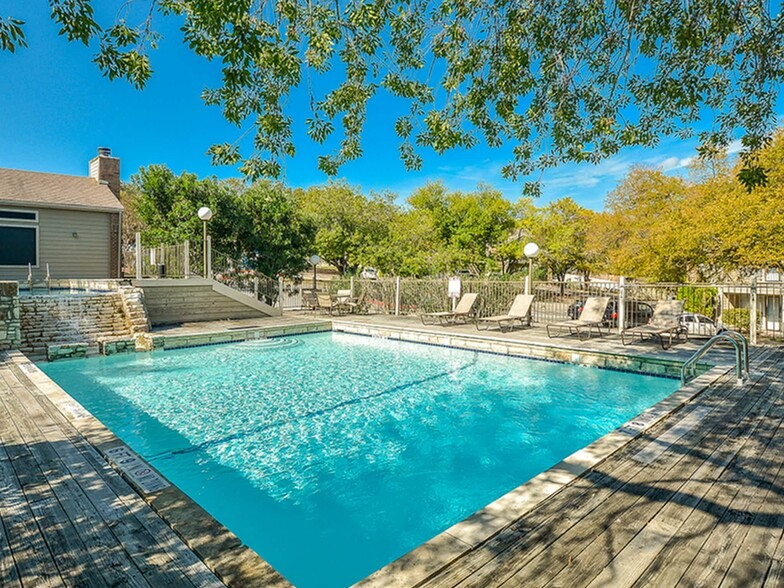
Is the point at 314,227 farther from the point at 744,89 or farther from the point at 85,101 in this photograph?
the point at 744,89

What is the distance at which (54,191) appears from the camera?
1630 centimetres

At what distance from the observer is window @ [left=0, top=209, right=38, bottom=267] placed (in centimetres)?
1474

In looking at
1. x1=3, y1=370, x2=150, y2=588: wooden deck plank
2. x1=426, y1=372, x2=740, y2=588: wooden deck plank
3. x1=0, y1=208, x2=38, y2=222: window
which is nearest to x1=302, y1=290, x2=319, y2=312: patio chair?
x1=0, y1=208, x2=38, y2=222: window

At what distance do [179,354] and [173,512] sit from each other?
27.8 ft

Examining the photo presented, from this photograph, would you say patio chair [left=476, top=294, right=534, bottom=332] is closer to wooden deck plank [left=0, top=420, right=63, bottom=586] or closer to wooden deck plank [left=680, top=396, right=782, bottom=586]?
wooden deck plank [left=680, top=396, right=782, bottom=586]

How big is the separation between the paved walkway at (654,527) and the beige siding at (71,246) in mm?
18058

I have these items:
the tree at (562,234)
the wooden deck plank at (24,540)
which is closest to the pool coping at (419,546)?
the wooden deck plank at (24,540)

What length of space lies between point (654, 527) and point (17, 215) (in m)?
19.3

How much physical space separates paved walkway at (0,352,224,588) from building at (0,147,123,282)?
14.3 meters

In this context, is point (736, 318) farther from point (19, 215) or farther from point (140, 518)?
point (19, 215)

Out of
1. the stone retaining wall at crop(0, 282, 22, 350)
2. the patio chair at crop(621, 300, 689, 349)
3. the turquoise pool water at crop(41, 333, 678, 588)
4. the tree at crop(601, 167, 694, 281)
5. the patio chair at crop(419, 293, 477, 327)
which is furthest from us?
the tree at crop(601, 167, 694, 281)

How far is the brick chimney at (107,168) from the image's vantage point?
60.4 feet

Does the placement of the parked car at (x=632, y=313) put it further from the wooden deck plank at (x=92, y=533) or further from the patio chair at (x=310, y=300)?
the wooden deck plank at (x=92, y=533)

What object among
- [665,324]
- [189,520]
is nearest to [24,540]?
[189,520]
